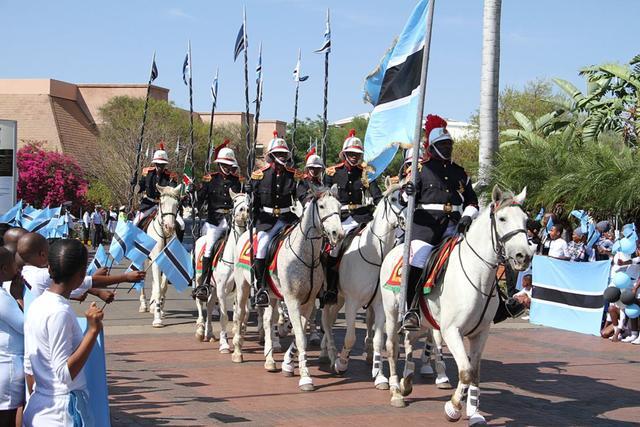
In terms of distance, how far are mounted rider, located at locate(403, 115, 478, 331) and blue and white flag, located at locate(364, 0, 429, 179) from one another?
1.06 feet

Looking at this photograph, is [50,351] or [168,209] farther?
[168,209]

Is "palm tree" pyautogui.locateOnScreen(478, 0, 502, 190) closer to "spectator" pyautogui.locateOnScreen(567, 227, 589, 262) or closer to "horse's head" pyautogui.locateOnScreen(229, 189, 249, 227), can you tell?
"spectator" pyautogui.locateOnScreen(567, 227, 589, 262)

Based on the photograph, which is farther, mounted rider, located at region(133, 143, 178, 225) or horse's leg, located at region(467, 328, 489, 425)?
mounted rider, located at region(133, 143, 178, 225)

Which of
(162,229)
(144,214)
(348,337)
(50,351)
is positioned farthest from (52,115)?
(50,351)

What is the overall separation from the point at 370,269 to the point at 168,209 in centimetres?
631

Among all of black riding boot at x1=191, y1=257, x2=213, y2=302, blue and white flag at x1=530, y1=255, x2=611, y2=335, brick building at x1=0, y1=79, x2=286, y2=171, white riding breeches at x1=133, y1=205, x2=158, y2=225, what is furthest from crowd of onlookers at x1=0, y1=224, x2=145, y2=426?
brick building at x1=0, y1=79, x2=286, y2=171

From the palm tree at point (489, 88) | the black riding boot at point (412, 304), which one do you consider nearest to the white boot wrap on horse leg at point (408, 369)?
the black riding boot at point (412, 304)

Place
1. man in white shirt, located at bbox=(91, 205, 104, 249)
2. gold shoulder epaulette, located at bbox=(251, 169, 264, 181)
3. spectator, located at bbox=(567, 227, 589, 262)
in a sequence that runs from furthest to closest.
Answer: man in white shirt, located at bbox=(91, 205, 104, 249) < spectator, located at bbox=(567, 227, 589, 262) < gold shoulder epaulette, located at bbox=(251, 169, 264, 181)

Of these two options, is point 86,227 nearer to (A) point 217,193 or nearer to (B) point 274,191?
(A) point 217,193

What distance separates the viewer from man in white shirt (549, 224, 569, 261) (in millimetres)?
19656

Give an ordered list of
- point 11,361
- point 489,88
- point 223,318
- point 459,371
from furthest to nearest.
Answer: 1. point 489,88
2. point 223,318
3. point 459,371
4. point 11,361

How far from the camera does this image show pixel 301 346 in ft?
38.9

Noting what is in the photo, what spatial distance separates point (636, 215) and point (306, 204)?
1212 cm

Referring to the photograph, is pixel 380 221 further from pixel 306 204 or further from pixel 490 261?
pixel 490 261
